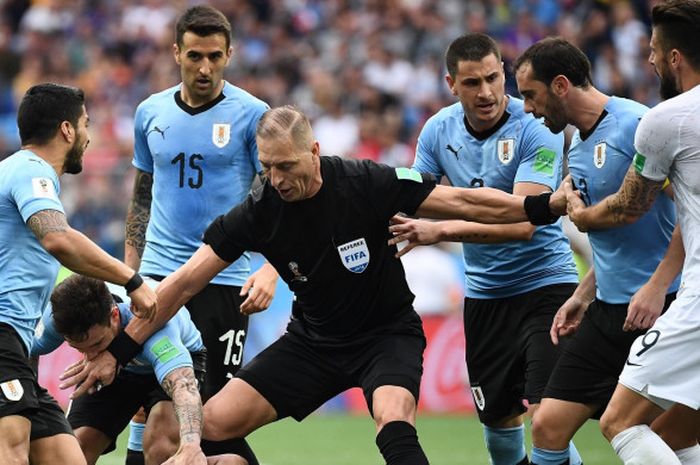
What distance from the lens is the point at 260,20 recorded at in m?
21.0

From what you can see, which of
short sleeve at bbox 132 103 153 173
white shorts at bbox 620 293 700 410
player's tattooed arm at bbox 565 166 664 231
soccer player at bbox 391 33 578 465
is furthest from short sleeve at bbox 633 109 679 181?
short sleeve at bbox 132 103 153 173

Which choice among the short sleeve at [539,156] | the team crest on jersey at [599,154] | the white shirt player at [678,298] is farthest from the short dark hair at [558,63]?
the white shirt player at [678,298]

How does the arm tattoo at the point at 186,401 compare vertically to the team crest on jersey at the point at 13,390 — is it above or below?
below

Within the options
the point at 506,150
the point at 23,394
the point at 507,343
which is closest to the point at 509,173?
Result: the point at 506,150

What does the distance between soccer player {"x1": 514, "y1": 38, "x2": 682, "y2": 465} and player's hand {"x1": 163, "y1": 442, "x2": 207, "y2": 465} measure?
1967mm

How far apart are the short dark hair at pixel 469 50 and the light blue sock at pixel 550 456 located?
249 cm

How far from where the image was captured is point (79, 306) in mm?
7391

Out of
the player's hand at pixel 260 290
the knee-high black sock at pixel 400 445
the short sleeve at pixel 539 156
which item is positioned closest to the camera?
the knee-high black sock at pixel 400 445

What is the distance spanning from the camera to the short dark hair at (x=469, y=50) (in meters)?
8.41

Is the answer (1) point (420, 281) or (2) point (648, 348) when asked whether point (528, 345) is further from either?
(1) point (420, 281)

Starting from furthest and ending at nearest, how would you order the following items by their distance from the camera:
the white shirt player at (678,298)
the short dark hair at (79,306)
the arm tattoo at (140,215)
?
the arm tattoo at (140,215), the short dark hair at (79,306), the white shirt player at (678,298)

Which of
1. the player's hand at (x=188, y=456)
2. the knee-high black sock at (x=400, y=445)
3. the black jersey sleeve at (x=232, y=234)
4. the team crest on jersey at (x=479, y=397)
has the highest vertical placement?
the black jersey sleeve at (x=232, y=234)

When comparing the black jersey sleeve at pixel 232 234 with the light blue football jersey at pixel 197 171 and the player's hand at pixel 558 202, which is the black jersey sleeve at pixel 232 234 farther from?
the player's hand at pixel 558 202

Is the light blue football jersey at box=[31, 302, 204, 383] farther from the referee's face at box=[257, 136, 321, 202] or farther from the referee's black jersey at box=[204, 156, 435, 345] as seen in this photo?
the referee's face at box=[257, 136, 321, 202]
